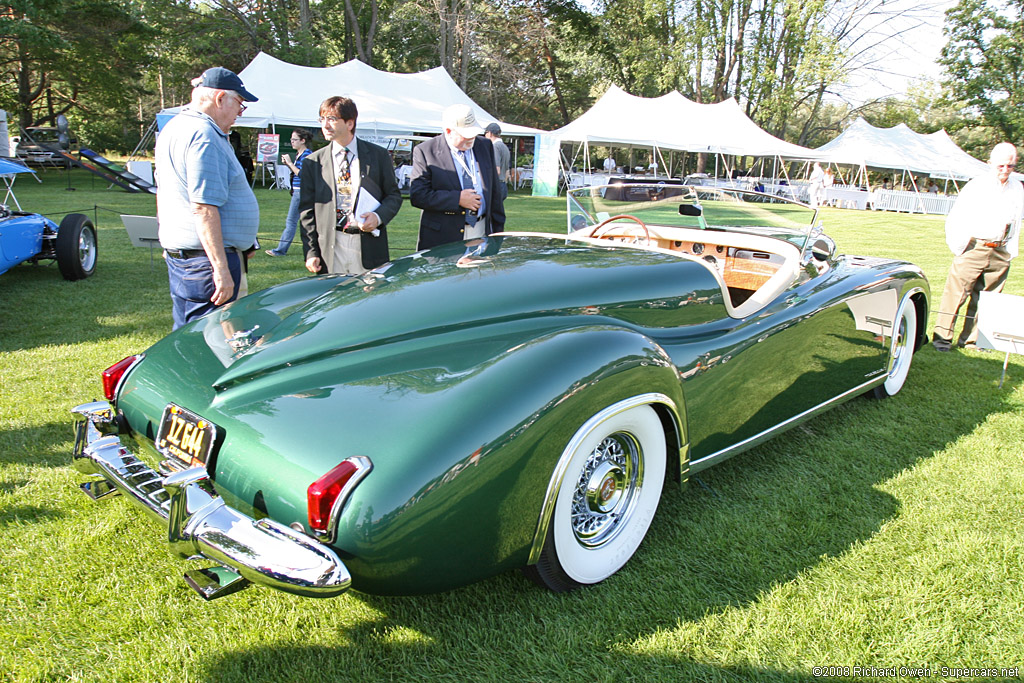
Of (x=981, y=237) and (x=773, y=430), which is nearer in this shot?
(x=773, y=430)

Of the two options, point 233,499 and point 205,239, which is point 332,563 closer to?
point 233,499


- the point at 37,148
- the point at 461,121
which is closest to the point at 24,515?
the point at 461,121

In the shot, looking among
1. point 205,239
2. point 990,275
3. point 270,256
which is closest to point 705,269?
point 205,239

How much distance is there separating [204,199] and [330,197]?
1257mm

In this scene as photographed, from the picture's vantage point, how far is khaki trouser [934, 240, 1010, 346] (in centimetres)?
547

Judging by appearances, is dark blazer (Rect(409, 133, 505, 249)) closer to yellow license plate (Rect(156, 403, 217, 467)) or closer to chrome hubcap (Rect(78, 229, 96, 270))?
yellow license plate (Rect(156, 403, 217, 467))

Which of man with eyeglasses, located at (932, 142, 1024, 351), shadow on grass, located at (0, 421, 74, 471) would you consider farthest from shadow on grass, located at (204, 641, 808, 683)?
man with eyeglasses, located at (932, 142, 1024, 351)

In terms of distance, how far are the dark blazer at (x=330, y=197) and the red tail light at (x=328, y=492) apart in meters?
2.76

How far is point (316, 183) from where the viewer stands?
14.2 ft

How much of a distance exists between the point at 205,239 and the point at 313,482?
6.06 ft

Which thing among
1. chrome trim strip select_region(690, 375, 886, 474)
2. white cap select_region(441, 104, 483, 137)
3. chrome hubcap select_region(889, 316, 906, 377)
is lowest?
chrome trim strip select_region(690, 375, 886, 474)

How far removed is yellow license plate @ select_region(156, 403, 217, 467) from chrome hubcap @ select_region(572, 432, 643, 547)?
1.17m

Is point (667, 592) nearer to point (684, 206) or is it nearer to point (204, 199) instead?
point (684, 206)

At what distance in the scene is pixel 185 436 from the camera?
214cm
